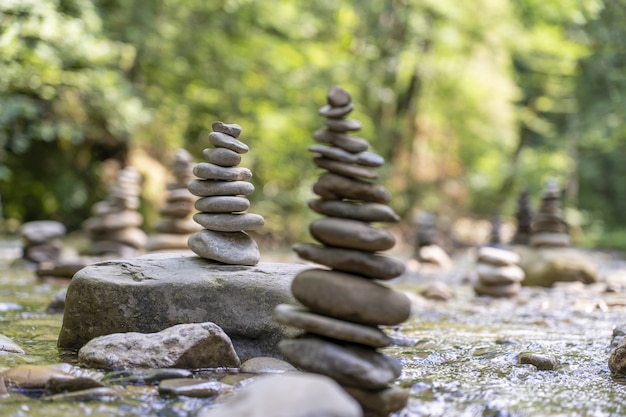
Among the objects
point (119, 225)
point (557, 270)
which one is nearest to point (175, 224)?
point (119, 225)

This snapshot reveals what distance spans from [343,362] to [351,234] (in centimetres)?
66

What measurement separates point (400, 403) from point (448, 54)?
833 inches

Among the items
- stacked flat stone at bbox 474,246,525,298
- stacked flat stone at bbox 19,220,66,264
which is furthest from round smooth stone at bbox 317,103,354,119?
stacked flat stone at bbox 19,220,66,264

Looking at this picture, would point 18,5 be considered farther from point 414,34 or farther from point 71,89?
point 414,34

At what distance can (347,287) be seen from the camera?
3410 millimetres

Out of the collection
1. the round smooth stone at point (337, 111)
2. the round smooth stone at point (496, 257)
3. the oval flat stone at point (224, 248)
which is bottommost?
the round smooth stone at point (496, 257)

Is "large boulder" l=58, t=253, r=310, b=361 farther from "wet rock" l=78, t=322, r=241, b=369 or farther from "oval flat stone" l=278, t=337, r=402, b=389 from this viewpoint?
"oval flat stone" l=278, t=337, r=402, b=389

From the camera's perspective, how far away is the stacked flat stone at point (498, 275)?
8.83 m

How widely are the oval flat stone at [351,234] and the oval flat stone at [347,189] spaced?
0.50ft

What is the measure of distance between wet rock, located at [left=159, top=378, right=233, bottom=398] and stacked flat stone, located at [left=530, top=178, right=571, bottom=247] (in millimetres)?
8632

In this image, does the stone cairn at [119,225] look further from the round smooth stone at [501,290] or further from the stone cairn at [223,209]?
the stone cairn at [223,209]

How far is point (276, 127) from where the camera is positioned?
1917cm

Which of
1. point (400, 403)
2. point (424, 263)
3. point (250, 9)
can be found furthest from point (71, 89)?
point (400, 403)

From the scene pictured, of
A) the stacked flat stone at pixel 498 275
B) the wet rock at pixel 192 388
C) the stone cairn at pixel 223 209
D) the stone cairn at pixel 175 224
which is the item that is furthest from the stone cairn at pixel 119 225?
the wet rock at pixel 192 388
